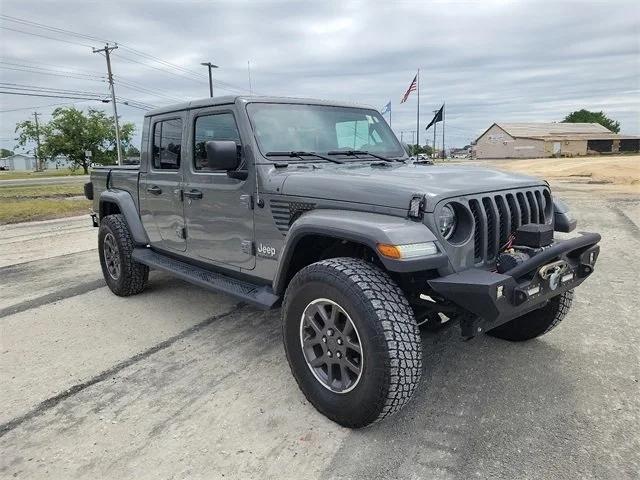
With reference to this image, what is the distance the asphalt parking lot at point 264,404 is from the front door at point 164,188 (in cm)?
76

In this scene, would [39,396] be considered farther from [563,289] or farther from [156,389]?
[563,289]

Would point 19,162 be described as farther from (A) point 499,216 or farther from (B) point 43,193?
(A) point 499,216

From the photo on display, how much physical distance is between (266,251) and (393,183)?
1.13m

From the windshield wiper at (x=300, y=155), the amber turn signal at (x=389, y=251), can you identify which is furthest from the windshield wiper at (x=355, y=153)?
the amber turn signal at (x=389, y=251)

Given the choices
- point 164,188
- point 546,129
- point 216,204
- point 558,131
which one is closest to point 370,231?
point 216,204

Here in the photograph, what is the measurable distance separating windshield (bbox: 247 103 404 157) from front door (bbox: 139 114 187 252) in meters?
0.98

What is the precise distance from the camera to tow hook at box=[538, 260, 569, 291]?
2.71 m

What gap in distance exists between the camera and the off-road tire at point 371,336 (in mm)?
2496

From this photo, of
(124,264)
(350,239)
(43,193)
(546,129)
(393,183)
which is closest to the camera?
(350,239)

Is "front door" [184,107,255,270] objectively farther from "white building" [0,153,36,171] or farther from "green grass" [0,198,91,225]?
"white building" [0,153,36,171]

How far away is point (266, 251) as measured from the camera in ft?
11.6

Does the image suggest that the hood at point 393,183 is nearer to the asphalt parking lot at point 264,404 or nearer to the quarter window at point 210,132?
the quarter window at point 210,132

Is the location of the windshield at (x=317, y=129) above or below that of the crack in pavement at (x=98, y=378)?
above

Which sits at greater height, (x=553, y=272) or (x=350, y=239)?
(x=350, y=239)
